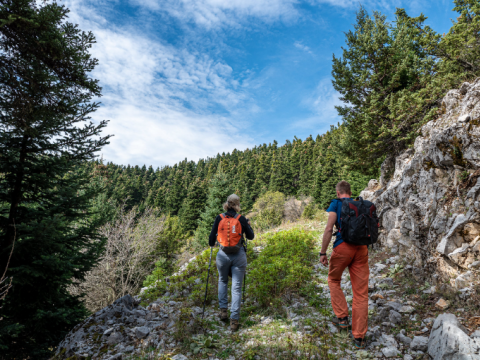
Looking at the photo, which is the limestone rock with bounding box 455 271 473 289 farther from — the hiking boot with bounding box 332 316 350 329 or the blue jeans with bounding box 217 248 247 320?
the blue jeans with bounding box 217 248 247 320

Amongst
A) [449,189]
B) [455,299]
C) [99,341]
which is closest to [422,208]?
[449,189]

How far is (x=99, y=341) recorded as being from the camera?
3.59 meters

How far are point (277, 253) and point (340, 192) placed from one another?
521cm

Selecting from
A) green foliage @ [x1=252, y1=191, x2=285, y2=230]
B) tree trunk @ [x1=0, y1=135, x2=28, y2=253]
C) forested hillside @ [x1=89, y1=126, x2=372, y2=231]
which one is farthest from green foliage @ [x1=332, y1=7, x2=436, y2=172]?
green foliage @ [x1=252, y1=191, x2=285, y2=230]

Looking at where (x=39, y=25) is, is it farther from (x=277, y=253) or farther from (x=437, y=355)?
(x=277, y=253)

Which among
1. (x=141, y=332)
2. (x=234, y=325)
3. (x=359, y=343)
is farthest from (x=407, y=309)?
(x=141, y=332)

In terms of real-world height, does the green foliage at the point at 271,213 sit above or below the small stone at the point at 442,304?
above

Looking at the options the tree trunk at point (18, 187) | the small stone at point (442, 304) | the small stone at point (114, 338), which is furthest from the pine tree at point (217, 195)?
the small stone at point (442, 304)

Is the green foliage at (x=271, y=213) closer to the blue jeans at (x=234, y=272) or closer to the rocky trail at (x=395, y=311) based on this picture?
the rocky trail at (x=395, y=311)

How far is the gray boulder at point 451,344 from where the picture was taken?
89.2 inches

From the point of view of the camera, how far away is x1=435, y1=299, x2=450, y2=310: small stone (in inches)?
132

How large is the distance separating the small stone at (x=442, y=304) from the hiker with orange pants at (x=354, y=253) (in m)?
1.28

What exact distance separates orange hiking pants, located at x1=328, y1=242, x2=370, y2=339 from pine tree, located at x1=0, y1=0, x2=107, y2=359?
4.57 m

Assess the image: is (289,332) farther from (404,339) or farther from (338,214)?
(338,214)
